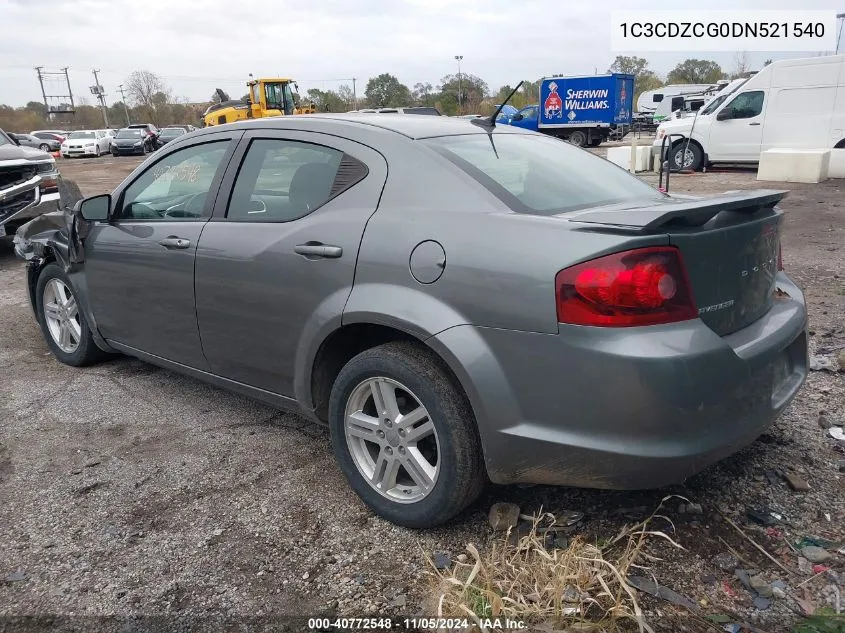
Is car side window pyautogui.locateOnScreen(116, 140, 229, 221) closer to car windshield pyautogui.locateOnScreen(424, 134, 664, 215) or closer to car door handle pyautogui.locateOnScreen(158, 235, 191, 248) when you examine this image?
car door handle pyautogui.locateOnScreen(158, 235, 191, 248)

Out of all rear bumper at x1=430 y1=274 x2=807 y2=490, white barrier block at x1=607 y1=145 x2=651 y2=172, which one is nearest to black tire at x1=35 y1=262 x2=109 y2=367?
rear bumper at x1=430 y1=274 x2=807 y2=490

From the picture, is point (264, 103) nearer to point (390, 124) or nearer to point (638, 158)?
point (638, 158)

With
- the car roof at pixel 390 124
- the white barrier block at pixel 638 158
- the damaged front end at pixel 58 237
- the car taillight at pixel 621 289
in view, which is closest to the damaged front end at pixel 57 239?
the damaged front end at pixel 58 237

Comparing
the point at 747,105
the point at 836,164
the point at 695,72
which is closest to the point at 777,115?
the point at 747,105

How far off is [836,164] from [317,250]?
14.5 m

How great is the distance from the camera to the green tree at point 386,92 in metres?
76.7

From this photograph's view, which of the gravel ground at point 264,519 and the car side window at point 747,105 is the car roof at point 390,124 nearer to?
the gravel ground at point 264,519

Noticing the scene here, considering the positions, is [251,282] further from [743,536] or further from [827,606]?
[827,606]

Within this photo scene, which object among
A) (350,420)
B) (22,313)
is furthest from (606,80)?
(350,420)

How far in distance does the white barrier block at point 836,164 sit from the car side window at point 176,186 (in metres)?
14.2

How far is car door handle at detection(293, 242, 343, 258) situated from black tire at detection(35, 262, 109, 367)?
7.19 ft

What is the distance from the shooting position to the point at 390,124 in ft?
9.73

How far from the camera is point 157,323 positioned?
11.8 feet

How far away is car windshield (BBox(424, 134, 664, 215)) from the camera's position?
258 cm
